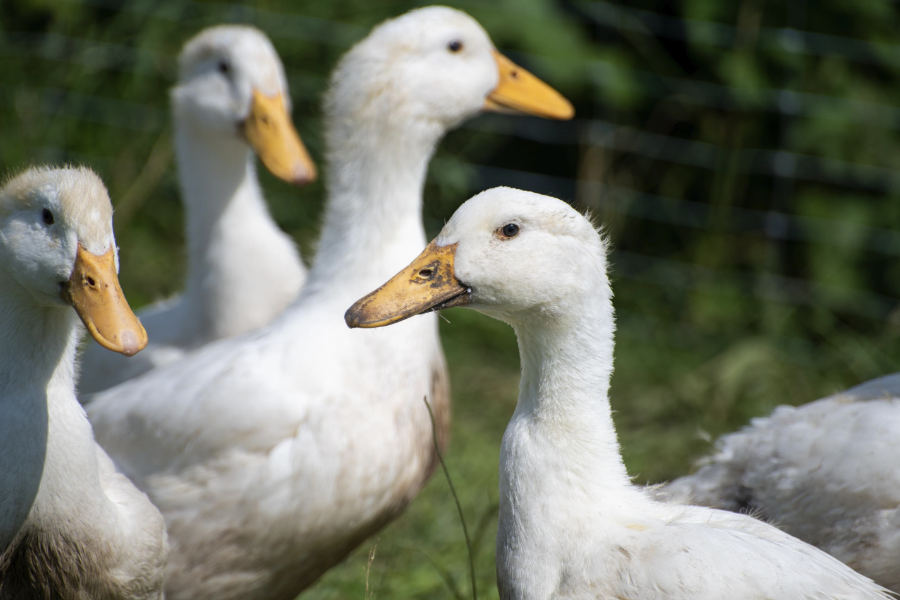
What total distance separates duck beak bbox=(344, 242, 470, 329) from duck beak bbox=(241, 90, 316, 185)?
51.3 inches

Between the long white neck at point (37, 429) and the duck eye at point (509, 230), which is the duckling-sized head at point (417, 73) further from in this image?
the long white neck at point (37, 429)

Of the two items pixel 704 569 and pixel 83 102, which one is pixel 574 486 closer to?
pixel 704 569

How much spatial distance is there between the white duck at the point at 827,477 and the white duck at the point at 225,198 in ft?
5.17

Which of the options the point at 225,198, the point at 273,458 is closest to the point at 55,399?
the point at 273,458

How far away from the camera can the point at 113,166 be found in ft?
16.3

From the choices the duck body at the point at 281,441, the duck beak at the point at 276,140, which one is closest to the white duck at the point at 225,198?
the duck beak at the point at 276,140

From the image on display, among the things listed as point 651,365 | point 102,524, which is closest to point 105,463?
point 102,524

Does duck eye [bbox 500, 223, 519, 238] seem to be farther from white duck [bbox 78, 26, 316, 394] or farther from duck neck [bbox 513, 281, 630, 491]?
white duck [bbox 78, 26, 316, 394]

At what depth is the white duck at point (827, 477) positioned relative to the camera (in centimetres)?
202

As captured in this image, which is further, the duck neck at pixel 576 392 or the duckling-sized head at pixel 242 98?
the duckling-sized head at pixel 242 98

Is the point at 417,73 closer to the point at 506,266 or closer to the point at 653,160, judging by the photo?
the point at 506,266

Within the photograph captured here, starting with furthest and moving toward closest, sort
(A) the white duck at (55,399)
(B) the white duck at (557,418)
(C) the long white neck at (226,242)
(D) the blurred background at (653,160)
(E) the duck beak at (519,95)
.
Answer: (D) the blurred background at (653,160) → (C) the long white neck at (226,242) → (E) the duck beak at (519,95) → (A) the white duck at (55,399) → (B) the white duck at (557,418)

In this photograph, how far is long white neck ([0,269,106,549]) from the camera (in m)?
1.95

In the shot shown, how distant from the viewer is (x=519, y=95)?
2951 millimetres
